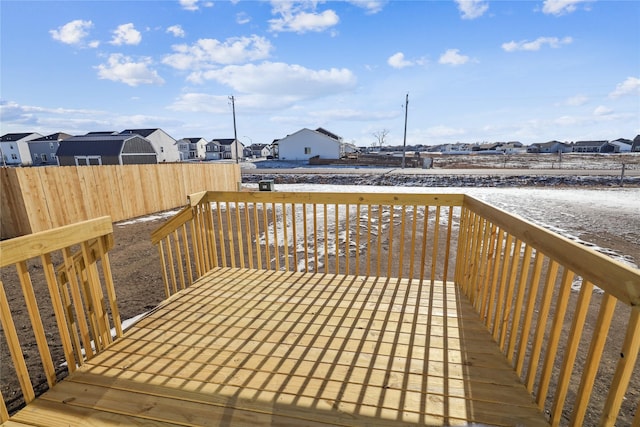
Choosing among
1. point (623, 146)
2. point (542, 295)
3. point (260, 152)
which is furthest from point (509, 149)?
point (542, 295)

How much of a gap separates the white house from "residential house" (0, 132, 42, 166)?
1513 inches

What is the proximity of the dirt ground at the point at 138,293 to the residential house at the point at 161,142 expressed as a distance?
33.4 m

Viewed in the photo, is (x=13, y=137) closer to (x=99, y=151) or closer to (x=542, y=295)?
(x=99, y=151)

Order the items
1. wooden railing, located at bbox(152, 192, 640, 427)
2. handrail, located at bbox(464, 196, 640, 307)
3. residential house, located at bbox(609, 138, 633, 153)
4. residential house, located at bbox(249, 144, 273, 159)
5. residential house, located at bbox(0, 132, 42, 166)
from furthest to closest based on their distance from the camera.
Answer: residential house, located at bbox(249, 144, 273, 159)
residential house, located at bbox(609, 138, 633, 153)
residential house, located at bbox(0, 132, 42, 166)
wooden railing, located at bbox(152, 192, 640, 427)
handrail, located at bbox(464, 196, 640, 307)

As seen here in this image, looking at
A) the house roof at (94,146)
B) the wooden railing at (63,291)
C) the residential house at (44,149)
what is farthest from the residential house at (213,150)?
the wooden railing at (63,291)

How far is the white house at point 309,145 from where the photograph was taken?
1501 inches

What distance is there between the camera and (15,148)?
141ft

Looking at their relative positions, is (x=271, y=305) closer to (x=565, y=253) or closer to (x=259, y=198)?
(x=259, y=198)

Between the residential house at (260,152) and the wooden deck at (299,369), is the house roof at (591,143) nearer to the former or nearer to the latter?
the residential house at (260,152)

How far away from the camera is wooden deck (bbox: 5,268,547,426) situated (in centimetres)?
179

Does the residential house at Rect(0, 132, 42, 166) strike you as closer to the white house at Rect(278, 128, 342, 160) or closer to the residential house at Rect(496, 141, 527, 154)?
the white house at Rect(278, 128, 342, 160)

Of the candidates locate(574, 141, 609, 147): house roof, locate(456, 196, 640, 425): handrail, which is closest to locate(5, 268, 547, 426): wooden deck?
locate(456, 196, 640, 425): handrail

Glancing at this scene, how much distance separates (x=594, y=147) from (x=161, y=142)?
86.5m

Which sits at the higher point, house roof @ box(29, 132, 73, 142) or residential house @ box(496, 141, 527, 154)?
house roof @ box(29, 132, 73, 142)
